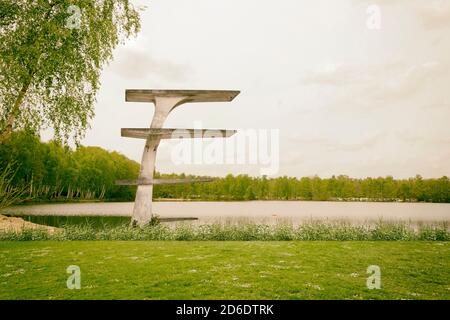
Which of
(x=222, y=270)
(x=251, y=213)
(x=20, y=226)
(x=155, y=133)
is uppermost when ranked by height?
(x=155, y=133)

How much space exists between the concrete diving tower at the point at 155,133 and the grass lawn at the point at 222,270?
326 cm

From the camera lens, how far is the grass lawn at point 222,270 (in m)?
6.82

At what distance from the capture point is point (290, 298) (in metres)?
6.45

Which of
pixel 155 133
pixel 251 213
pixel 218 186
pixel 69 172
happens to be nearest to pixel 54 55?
pixel 155 133

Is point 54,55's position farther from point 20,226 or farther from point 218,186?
point 218,186

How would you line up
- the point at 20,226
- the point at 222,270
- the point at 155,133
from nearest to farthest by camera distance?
the point at 222,270 → the point at 155,133 → the point at 20,226

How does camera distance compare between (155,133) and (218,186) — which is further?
(218,186)

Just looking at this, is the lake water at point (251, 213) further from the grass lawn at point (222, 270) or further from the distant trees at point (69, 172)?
the distant trees at point (69, 172)

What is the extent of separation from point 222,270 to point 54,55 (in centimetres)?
1230

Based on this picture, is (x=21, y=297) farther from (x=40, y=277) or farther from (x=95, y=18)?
(x=95, y=18)

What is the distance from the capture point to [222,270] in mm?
8367

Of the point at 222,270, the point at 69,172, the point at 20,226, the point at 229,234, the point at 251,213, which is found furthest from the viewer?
the point at 69,172
